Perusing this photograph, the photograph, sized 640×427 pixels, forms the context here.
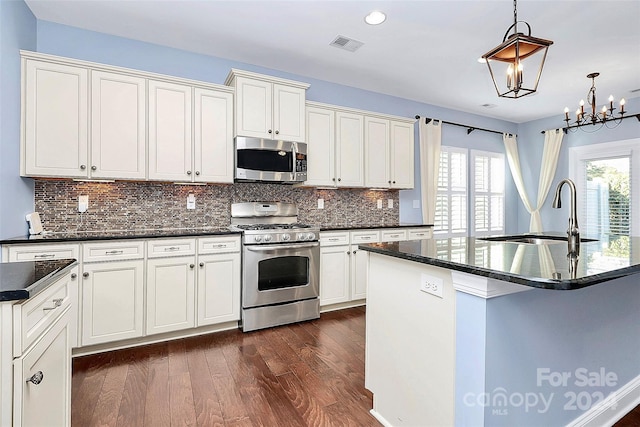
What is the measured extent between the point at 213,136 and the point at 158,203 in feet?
2.90

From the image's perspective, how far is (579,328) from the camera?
5.48 feet

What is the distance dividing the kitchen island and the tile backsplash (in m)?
2.22

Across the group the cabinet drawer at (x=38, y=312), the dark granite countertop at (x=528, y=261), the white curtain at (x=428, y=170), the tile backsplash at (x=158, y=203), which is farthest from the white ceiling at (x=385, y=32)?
the cabinet drawer at (x=38, y=312)

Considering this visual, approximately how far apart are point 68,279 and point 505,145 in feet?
21.2

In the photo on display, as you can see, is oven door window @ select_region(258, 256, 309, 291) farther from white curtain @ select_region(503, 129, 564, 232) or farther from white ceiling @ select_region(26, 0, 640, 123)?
white curtain @ select_region(503, 129, 564, 232)

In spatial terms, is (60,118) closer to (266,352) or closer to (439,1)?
(266,352)

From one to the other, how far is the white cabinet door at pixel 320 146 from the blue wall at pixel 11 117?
8.29 feet

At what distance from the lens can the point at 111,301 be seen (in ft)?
8.83

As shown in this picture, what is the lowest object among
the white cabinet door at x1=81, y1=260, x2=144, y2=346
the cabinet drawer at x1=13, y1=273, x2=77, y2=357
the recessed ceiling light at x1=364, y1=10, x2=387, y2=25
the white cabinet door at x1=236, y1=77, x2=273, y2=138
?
the white cabinet door at x1=81, y1=260, x2=144, y2=346

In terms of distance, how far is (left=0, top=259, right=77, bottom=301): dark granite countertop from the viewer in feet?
3.31

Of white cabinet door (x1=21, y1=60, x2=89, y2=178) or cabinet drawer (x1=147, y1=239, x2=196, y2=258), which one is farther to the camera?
cabinet drawer (x1=147, y1=239, x2=196, y2=258)

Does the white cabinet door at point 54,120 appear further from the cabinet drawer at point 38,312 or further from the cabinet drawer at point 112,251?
the cabinet drawer at point 38,312

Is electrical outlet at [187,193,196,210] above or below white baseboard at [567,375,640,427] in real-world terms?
above

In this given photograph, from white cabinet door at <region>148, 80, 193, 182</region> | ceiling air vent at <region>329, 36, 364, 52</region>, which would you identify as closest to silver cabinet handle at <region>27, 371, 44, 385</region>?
Result: white cabinet door at <region>148, 80, 193, 182</region>
